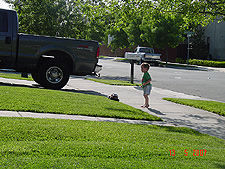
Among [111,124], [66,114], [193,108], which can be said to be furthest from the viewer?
[193,108]

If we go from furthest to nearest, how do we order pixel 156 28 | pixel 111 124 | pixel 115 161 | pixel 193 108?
1. pixel 156 28
2. pixel 193 108
3. pixel 111 124
4. pixel 115 161

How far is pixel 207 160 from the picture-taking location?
17.9ft

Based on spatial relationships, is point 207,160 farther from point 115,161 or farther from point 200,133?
point 200,133

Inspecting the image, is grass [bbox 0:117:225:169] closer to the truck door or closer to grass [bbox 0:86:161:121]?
grass [bbox 0:86:161:121]

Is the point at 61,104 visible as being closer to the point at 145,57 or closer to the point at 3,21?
the point at 3,21

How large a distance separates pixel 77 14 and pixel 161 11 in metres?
13.0

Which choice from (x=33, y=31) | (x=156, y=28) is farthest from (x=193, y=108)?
(x=156, y=28)

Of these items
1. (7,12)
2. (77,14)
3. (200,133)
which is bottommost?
(200,133)

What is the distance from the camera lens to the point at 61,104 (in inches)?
356

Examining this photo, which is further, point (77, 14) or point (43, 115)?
point (77, 14)

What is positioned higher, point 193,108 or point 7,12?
point 7,12

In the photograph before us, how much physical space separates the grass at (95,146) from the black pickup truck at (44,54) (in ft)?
16.3

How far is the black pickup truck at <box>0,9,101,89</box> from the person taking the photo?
11.6 metres
